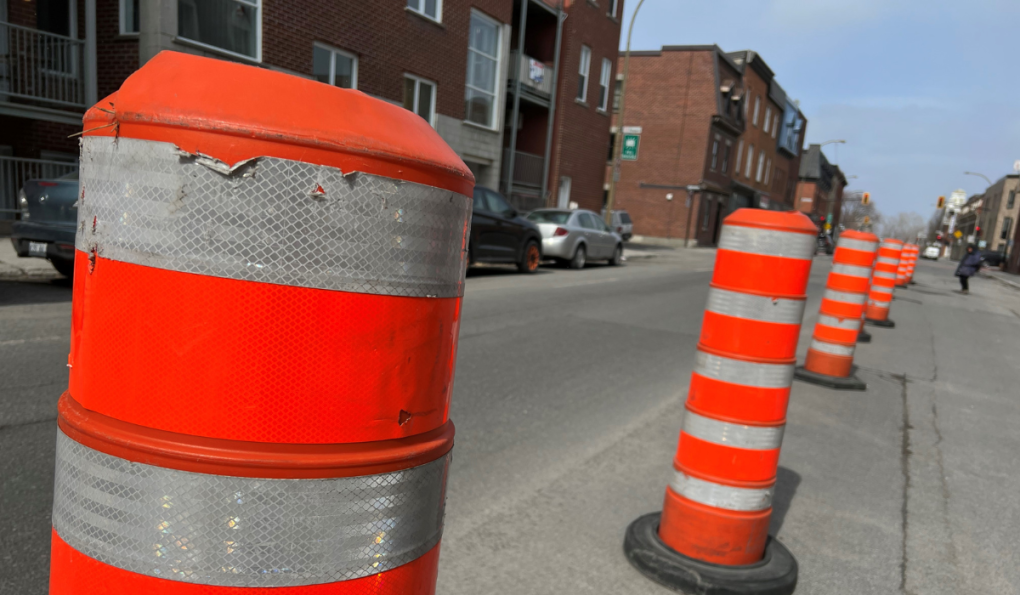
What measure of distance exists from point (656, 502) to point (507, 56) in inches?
758

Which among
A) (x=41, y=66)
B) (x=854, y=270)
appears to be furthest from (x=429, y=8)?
(x=854, y=270)

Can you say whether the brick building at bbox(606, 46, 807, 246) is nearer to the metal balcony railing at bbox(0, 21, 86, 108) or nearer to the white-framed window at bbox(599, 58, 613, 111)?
the white-framed window at bbox(599, 58, 613, 111)

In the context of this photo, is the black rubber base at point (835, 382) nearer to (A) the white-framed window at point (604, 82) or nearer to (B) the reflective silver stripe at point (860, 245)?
(B) the reflective silver stripe at point (860, 245)

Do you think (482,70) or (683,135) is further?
(683,135)

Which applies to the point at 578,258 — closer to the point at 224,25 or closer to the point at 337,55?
the point at 337,55

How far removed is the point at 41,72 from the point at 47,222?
6.59 metres

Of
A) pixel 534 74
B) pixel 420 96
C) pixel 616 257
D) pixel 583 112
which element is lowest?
pixel 616 257

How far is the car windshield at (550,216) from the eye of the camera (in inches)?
668

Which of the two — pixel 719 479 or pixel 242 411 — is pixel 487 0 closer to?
pixel 719 479

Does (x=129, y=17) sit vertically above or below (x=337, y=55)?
below

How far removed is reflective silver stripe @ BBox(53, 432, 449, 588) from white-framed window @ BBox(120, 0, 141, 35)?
1411cm

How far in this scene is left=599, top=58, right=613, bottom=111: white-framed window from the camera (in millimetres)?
26078

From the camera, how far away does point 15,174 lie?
1210 centimetres

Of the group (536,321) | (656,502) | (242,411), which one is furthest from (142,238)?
(536,321)
